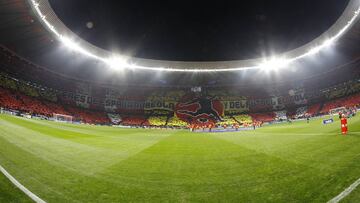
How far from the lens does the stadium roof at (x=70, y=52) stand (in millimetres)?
26797

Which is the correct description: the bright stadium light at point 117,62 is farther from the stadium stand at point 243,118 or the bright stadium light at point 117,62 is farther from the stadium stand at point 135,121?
the stadium stand at point 243,118

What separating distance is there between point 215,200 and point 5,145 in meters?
7.21

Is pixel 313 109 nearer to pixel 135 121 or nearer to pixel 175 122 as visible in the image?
pixel 175 122

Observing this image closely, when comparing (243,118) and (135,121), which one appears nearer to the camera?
(135,121)

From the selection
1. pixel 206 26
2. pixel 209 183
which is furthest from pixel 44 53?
pixel 209 183

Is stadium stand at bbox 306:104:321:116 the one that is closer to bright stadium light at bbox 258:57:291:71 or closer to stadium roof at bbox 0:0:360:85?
stadium roof at bbox 0:0:360:85

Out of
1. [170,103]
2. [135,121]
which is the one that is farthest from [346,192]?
[170,103]

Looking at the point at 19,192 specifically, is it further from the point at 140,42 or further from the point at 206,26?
the point at 140,42

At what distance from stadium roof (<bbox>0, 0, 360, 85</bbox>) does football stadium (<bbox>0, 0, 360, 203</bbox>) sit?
202 mm

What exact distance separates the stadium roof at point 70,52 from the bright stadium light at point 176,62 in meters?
0.11

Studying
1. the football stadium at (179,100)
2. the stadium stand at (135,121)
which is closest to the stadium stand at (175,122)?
the football stadium at (179,100)

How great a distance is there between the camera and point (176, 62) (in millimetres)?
47188

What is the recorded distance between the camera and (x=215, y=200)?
376 cm

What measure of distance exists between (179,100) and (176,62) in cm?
1018
